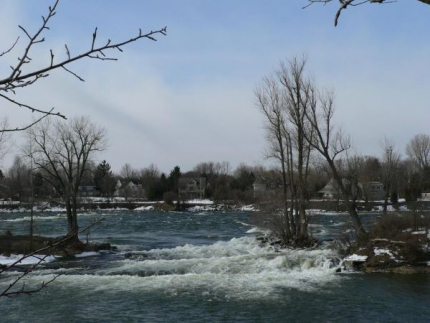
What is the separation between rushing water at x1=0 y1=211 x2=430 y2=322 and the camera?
11.2 meters

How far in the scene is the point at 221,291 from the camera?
44.5ft

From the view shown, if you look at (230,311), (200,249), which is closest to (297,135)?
(200,249)

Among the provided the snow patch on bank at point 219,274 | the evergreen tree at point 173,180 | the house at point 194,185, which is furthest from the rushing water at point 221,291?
the house at point 194,185

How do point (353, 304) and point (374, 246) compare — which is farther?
point (374, 246)

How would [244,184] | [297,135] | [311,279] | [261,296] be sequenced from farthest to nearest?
[244,184], [297,135], [311,279], [261,296]

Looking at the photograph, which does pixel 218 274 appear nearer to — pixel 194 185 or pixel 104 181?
pixel 104 181

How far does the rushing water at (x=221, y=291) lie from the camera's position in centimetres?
1117

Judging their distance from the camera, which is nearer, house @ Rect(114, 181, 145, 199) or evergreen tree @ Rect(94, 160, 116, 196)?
evergreen tree @ Rect(94, 160, 116, 196)

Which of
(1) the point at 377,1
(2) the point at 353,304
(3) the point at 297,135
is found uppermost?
(3) the point at 297,135

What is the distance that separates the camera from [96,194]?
371 feet

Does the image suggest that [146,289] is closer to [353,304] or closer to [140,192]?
[353,304]

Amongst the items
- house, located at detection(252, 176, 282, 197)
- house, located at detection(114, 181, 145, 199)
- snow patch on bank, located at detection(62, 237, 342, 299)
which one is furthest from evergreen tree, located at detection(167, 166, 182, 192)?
snow patch on bank, located at detection(62, 237, 342, 299)

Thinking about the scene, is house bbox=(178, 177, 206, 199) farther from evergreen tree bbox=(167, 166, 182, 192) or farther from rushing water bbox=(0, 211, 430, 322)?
rushing water bbox=(0, 211, 430, 322)

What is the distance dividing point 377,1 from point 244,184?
91112mm
